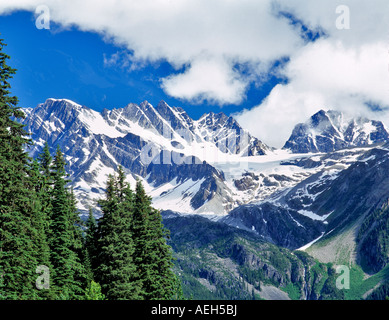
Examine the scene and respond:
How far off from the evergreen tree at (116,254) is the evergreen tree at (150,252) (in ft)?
3.57

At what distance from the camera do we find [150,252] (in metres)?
50.3

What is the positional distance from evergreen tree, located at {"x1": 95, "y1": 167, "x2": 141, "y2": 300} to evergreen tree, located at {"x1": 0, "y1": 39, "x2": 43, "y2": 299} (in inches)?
349

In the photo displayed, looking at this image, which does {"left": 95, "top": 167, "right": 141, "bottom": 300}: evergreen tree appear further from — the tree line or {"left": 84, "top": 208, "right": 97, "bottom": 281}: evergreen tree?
{"left": 84, "top": 208, "right": 97, "bottom": 281}: evergreen tree

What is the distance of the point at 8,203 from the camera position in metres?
35.3

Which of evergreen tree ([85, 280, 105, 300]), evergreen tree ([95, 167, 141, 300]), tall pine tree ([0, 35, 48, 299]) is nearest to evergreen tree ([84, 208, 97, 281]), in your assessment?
evergreen tree ([95, 167, 141, 300])

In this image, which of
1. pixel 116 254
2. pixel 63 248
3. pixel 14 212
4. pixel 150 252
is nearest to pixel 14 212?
pixel 14 212

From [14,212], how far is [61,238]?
1171cm

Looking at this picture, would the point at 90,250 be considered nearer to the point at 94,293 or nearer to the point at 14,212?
the point at 94,293

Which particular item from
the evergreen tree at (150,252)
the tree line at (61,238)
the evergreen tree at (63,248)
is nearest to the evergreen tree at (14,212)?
the tree line at (61,238)

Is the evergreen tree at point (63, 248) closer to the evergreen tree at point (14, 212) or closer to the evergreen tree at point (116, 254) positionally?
the evergreen tree at point (116, 254)

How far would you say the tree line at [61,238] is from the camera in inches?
1368
